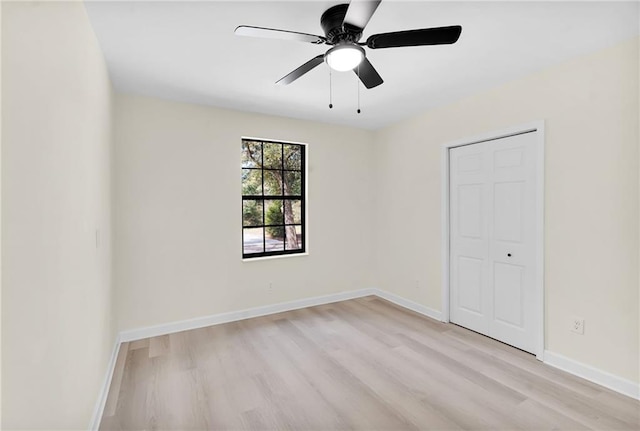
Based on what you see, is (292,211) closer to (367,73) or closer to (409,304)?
(409,304)

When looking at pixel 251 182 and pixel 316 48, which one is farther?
pixel 251 182

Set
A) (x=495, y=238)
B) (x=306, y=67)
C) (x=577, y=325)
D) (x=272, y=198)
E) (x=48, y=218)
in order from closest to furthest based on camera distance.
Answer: (x=48, y=218) < (x=306, y=67) < (x=577, y=325) < (x=495, y=238) < (x=272, y=198)

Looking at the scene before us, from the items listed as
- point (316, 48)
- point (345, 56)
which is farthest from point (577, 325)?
point (316, 48)

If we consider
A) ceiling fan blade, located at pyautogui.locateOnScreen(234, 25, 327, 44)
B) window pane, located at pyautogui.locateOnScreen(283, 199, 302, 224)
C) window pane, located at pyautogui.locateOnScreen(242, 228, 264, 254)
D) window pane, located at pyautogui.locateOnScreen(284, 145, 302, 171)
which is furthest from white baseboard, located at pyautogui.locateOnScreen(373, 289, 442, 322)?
ceiling fan blade, located at pyautogui.locateOnScreen(234, 25, 327, 44)

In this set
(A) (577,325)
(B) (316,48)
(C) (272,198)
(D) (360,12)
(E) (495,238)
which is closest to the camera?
(D) (360,12)

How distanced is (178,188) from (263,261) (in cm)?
130

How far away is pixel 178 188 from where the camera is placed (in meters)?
3.38

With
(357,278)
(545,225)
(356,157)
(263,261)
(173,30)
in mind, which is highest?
(173,30)

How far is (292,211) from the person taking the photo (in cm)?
423

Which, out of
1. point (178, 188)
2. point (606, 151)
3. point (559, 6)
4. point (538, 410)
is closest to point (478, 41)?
point (559, 6)

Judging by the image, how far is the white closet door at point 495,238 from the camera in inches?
111

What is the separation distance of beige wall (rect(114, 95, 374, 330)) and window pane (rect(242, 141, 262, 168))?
0.53ft

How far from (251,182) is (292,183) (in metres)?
0.57

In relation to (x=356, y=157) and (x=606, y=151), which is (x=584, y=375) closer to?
(x=606, y=151)
